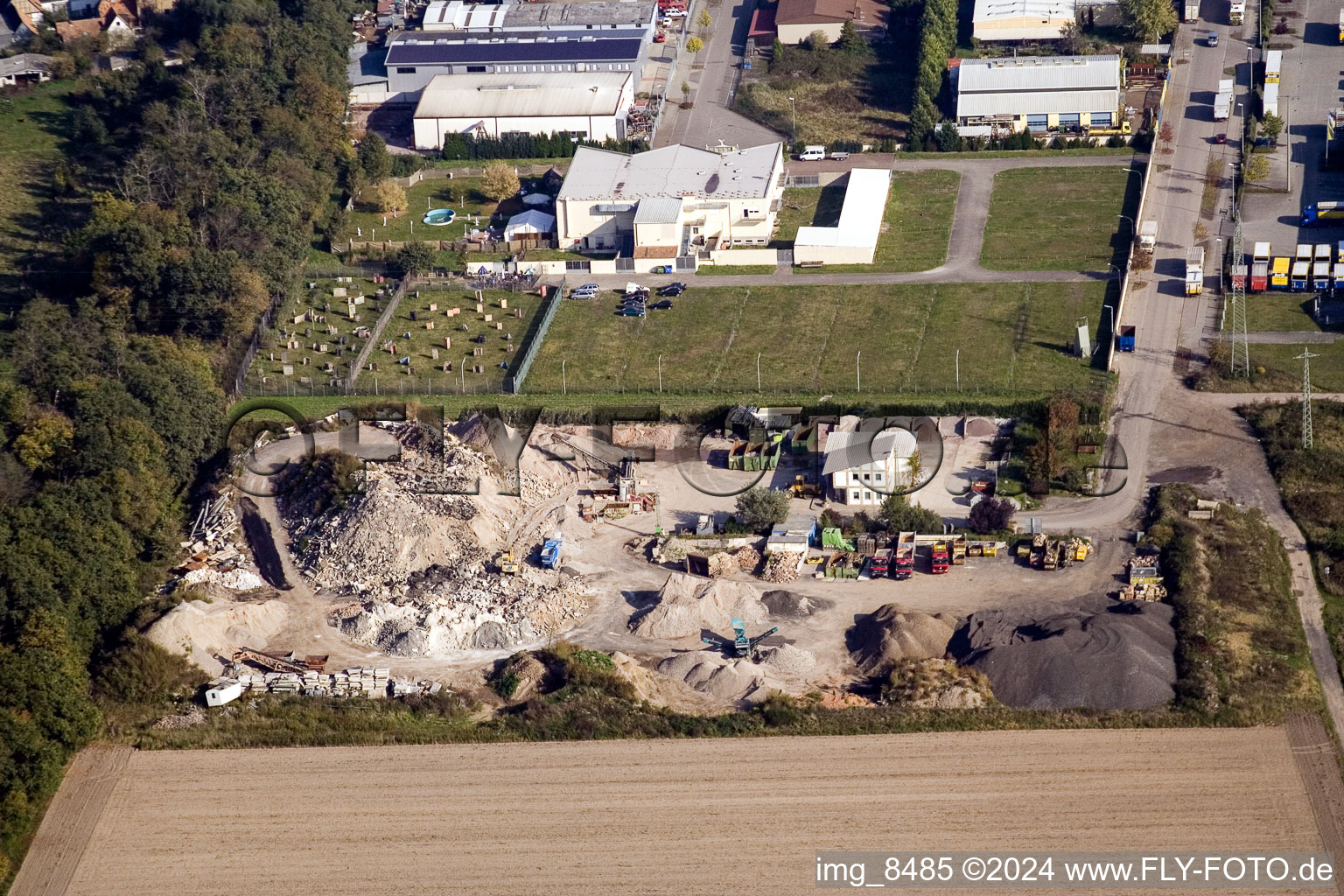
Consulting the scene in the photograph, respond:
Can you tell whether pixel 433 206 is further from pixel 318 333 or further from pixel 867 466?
pixel 867 466

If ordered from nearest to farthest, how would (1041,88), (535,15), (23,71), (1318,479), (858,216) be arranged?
(1318,479) < (858,216) < (1041,88) < (23,71) < (535,15)

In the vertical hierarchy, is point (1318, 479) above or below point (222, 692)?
below

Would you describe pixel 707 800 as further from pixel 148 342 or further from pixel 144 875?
pixel 148 342

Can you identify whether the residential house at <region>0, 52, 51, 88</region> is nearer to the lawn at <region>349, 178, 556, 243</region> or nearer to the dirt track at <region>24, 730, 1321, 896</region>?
the lawn at <region>349, 178, 556, 243</region>

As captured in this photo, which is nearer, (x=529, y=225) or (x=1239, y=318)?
(x=1239, y=318)

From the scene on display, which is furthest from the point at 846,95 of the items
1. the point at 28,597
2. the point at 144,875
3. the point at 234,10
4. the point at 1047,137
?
the point at 144,875

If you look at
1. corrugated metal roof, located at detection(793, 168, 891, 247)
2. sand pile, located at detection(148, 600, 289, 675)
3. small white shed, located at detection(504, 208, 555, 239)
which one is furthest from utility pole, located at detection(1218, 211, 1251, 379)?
sand pile, located at detection(148, 600, 289, 675)

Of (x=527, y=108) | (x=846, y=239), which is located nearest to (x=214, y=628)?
(x=846, y=239)
